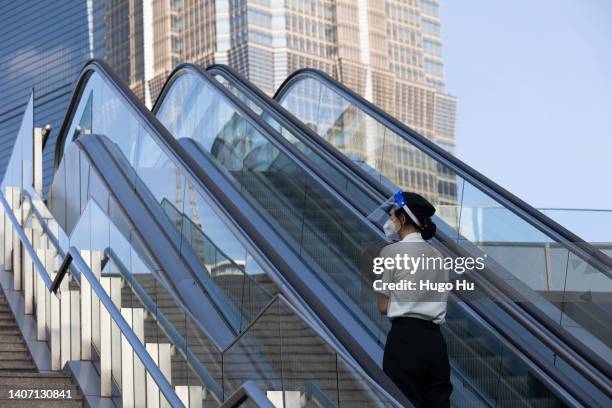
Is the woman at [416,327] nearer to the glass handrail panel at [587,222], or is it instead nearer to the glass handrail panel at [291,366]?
the glass handrail panel at [291,366]

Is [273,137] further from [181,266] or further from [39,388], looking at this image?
[39,388]

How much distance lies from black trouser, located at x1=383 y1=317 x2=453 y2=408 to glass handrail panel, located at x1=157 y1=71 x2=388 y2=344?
2207 mm

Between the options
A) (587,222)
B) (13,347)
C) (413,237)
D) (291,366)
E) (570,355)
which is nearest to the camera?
(291,366)

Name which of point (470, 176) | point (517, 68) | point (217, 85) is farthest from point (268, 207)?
point (517, 68)

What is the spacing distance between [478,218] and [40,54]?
13145cm

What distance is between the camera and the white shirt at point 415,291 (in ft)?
16.6

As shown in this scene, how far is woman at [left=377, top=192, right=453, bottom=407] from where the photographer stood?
5031 millimetres

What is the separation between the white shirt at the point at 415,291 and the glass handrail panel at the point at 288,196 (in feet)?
7.10

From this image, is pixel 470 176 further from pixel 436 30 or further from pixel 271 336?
pixel 436 30

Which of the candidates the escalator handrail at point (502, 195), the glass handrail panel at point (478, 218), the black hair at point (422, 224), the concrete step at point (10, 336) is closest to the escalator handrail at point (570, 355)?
the glass handrail panel at point (478, 218)

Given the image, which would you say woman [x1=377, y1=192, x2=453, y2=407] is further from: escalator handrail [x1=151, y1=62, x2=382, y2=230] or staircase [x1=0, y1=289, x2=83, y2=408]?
escalator handrail [x1=151, y1=62, x2=382, y2=230]

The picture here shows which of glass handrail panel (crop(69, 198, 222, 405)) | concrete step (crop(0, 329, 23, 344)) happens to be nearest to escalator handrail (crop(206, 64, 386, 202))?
glass handrail panel (crop(69, 198, 222, 405))

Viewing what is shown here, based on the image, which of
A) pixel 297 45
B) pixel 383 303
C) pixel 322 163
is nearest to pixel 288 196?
pixel 322 163

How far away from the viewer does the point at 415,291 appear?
507cm
